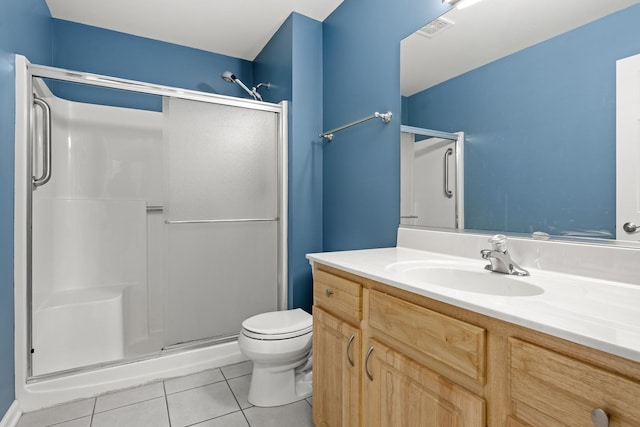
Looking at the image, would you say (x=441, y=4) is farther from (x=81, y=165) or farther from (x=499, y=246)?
(x=81, y=165)

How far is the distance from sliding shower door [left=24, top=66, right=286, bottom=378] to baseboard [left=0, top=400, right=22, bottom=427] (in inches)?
6.0

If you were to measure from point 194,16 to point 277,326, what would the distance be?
224cm

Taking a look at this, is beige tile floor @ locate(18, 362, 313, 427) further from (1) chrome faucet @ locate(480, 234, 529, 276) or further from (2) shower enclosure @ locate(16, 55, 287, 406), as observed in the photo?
(1) chrome faucet @ locate(480, 234, 529, 276)

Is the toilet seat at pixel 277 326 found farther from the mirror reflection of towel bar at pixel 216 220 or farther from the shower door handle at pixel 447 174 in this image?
the shower door handle at pixel 447 174

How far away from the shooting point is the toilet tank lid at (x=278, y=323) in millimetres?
1676

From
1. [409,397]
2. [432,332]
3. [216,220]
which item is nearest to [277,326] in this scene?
[216,220]

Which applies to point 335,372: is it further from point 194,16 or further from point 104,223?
point 194,16

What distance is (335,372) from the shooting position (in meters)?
1.26

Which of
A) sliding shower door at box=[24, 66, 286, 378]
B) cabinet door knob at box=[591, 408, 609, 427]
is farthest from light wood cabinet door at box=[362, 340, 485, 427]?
sliding shower door at box=[24, 66, 286, 378]

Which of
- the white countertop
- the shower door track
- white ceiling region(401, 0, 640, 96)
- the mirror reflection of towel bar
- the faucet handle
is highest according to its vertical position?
white ceiling region(401, 0, 640, 96)

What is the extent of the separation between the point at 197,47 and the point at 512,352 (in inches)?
123

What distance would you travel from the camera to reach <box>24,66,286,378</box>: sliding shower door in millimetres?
1981

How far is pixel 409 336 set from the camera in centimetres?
92

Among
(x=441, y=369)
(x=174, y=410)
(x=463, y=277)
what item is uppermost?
(x=463, y=277)
